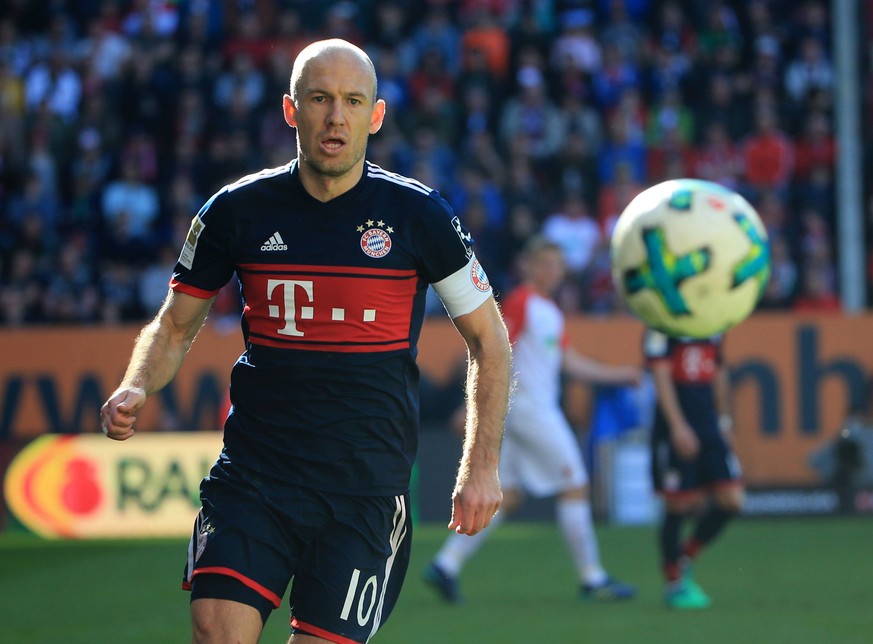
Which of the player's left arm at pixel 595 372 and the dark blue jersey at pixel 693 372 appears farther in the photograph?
the player's left arm at pixel 595 372

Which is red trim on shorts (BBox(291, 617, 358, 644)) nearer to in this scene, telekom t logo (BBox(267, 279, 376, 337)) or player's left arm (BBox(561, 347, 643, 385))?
telekom t logo (BBox(267, 279, 376, 337))

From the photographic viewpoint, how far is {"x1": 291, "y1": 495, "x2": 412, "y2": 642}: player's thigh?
4.46m

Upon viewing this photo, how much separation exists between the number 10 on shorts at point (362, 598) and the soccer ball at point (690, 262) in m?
3.03

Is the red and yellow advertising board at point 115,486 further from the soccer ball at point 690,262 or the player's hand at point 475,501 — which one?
the player's hand at point 475,501

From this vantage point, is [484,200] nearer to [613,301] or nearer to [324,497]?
[613,301]

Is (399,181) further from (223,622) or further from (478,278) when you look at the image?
(223,622)

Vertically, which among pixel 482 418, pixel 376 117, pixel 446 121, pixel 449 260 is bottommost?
pixel 482 418

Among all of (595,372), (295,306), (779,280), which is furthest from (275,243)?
(779,280)

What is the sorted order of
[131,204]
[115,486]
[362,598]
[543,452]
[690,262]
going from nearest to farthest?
[362,598]
[690,262]
[543,452]
[115,486]
[131,204]

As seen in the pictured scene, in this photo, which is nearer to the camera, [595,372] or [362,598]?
[362,598]

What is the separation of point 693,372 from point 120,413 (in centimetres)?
622

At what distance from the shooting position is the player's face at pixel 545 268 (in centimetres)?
1025

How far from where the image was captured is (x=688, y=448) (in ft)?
31.5

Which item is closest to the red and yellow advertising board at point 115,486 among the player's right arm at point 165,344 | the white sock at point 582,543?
the white sock at point 582,543
